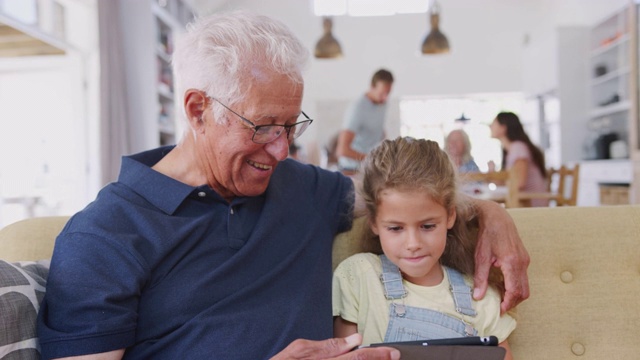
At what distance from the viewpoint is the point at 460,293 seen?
4.45ft

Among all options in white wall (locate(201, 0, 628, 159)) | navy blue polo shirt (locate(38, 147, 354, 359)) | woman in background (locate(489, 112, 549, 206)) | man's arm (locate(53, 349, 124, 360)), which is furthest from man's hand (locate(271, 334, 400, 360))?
white wall (locate(201, 0, 628, 159))

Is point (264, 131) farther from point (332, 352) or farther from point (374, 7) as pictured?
point (374, 7)

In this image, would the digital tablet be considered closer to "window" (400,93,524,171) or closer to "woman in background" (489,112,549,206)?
"woman in background" (489,112,549,206)

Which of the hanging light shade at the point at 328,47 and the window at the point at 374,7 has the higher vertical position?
the window at the point at 374,7

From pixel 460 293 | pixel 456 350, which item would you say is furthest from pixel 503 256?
pixel 456 350

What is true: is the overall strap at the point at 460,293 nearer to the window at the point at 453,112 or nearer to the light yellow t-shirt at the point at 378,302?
the light yellow t-shirt at the point at 378,302

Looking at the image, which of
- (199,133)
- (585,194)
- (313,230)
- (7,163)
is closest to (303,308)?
(313,230)

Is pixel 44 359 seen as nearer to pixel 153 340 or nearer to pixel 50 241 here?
pixel 153 340

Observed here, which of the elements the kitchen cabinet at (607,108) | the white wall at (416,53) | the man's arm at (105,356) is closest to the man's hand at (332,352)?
the man's arm at (105,356)

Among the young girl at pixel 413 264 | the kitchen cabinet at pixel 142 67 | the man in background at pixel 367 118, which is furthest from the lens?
the kitchen cabinet at pixel 142 67

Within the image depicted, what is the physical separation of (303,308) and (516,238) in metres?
0.49

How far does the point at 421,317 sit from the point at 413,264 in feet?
0.39

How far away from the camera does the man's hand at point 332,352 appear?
1.03 m

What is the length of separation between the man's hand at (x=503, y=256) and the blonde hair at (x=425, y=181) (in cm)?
5
